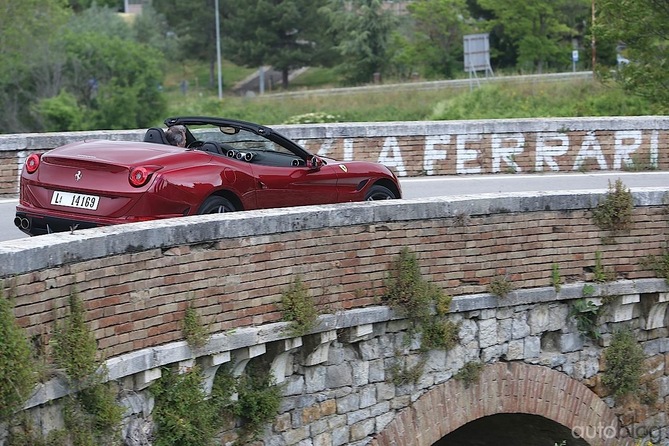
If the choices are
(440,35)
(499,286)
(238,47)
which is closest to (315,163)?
(499,286)

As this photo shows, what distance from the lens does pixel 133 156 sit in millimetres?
8914

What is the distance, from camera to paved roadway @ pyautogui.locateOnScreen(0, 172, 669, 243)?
1453 cm

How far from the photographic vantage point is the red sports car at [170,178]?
28.4 feet

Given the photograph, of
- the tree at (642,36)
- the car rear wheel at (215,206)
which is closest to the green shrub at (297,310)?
the car rear wheel at (215,206)

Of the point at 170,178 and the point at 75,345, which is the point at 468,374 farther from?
the point at 75,345

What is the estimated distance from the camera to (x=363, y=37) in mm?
56656

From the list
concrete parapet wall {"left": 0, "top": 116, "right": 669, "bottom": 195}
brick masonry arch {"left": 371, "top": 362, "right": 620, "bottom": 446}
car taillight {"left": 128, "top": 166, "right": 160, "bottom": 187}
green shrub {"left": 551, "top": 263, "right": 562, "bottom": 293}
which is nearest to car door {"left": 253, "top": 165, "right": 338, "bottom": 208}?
car taillight {"left": 128, "top": 166, "right": 160, "bottom": 187}

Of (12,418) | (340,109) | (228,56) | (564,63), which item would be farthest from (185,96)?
(12,418)

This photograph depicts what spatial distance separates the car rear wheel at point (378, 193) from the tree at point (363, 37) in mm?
46300

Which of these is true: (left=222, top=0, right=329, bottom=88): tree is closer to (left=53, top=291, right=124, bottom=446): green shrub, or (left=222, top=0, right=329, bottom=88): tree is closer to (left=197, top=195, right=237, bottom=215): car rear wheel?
(left=197, top=195, right=237, bottom=215): car rear wheel

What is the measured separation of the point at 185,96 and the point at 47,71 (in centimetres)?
895

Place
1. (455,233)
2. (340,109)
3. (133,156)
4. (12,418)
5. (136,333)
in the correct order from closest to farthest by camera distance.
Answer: (12,418), (136,333), (133,156), (455,233), (340,109)

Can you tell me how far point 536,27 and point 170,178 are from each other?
151 ft

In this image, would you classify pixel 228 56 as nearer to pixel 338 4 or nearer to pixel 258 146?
pixel 338 4
